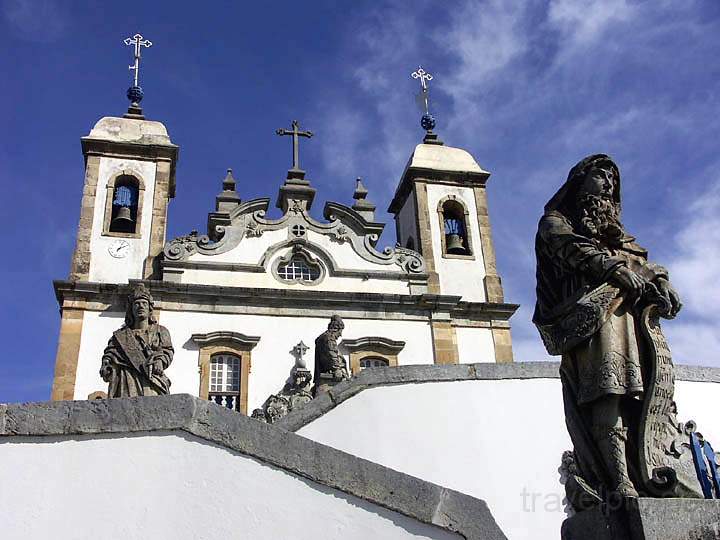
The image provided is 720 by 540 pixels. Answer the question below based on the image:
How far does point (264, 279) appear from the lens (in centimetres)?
1753

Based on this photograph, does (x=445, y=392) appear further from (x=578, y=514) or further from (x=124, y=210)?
(x=124, y=210)

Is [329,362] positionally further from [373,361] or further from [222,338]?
[373,361]

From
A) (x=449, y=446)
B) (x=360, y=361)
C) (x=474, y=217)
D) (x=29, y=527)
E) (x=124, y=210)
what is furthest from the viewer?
(x=474, y=217)

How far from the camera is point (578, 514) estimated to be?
3.68m

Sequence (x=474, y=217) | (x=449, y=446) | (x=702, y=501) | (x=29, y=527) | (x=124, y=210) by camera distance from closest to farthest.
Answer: (x=702, y=501)
(x=29, y=527)
(x=449, y=446)
(x=124, y=210)
(x=474, y=217)

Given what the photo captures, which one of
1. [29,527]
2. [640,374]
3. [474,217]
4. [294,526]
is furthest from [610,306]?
[474,217]

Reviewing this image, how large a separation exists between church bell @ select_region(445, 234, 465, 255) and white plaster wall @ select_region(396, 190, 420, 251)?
2.68ft

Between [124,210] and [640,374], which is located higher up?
[124,210]

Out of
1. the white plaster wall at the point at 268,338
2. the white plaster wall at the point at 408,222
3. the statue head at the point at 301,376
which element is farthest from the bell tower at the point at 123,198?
the white plaster wall at the point at 408,222

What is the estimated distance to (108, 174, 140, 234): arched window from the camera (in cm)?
1866

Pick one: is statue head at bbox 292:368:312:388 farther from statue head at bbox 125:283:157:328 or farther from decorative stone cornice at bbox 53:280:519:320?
statue head at bbox 125:283:157:328

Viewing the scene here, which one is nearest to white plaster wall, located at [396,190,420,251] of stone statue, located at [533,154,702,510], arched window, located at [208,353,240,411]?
arched window, located at [208,353,240,411]

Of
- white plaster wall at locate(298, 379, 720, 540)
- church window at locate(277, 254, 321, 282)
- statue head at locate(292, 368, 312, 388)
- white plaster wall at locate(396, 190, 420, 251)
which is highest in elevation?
white plaster wall at locate(396, 190, 420, 251)

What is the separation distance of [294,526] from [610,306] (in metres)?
2.02
